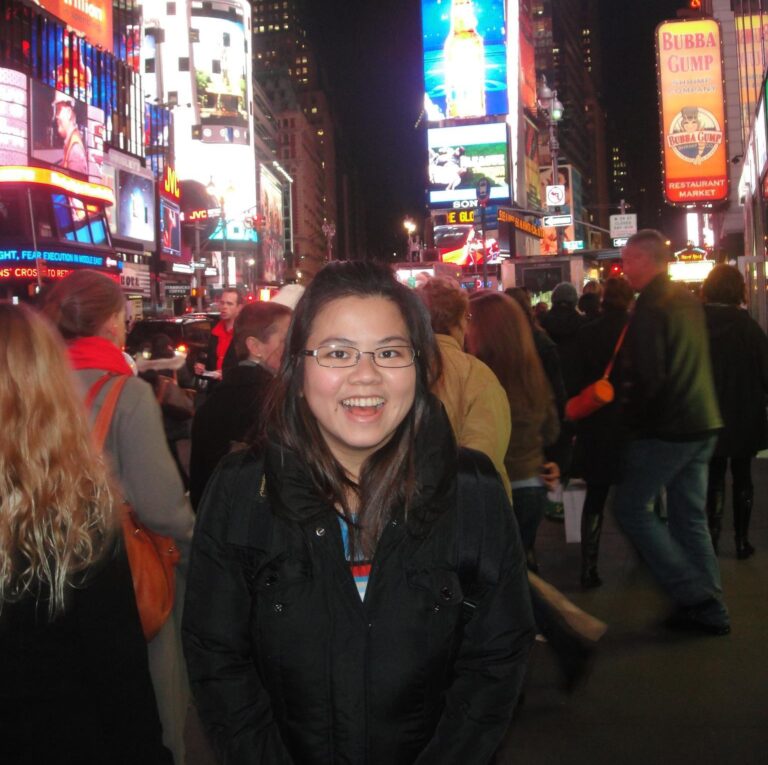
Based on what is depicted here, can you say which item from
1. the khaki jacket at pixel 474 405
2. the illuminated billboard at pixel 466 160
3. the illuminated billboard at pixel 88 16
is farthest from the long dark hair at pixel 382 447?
the illuminated billboard at pixel 466 160

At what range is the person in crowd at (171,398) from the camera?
5.90 meters

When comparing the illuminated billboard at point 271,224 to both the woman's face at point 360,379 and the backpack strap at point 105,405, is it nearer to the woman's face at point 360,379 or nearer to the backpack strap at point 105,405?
the backpack strap at point 105,405

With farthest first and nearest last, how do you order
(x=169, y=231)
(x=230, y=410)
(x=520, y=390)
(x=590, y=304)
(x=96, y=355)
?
(x=169, y=231) < (x=590, y=304) < (x=520, y=390) < (x=230, y=410) < (x=96, y=355)

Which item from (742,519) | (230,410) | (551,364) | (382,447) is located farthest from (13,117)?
(382,447)

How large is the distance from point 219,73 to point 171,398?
9810cm

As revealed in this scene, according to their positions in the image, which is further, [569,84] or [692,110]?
[569,84]

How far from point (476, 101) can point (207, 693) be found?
74510 millimetres

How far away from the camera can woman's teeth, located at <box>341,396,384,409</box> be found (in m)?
2.20

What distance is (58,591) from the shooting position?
1895 millimetres

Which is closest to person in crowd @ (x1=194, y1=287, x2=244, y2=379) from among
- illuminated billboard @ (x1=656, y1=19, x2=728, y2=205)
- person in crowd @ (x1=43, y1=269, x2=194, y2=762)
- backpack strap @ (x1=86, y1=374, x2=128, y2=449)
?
person in crowd @ (x1=43, y1=269, x2=194, y2=762)

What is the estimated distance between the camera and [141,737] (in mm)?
1986

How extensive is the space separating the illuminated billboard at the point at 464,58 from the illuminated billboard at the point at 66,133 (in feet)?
104

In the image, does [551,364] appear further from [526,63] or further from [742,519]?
[526,63]

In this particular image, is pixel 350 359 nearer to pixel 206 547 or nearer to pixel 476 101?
pixel 206 547
